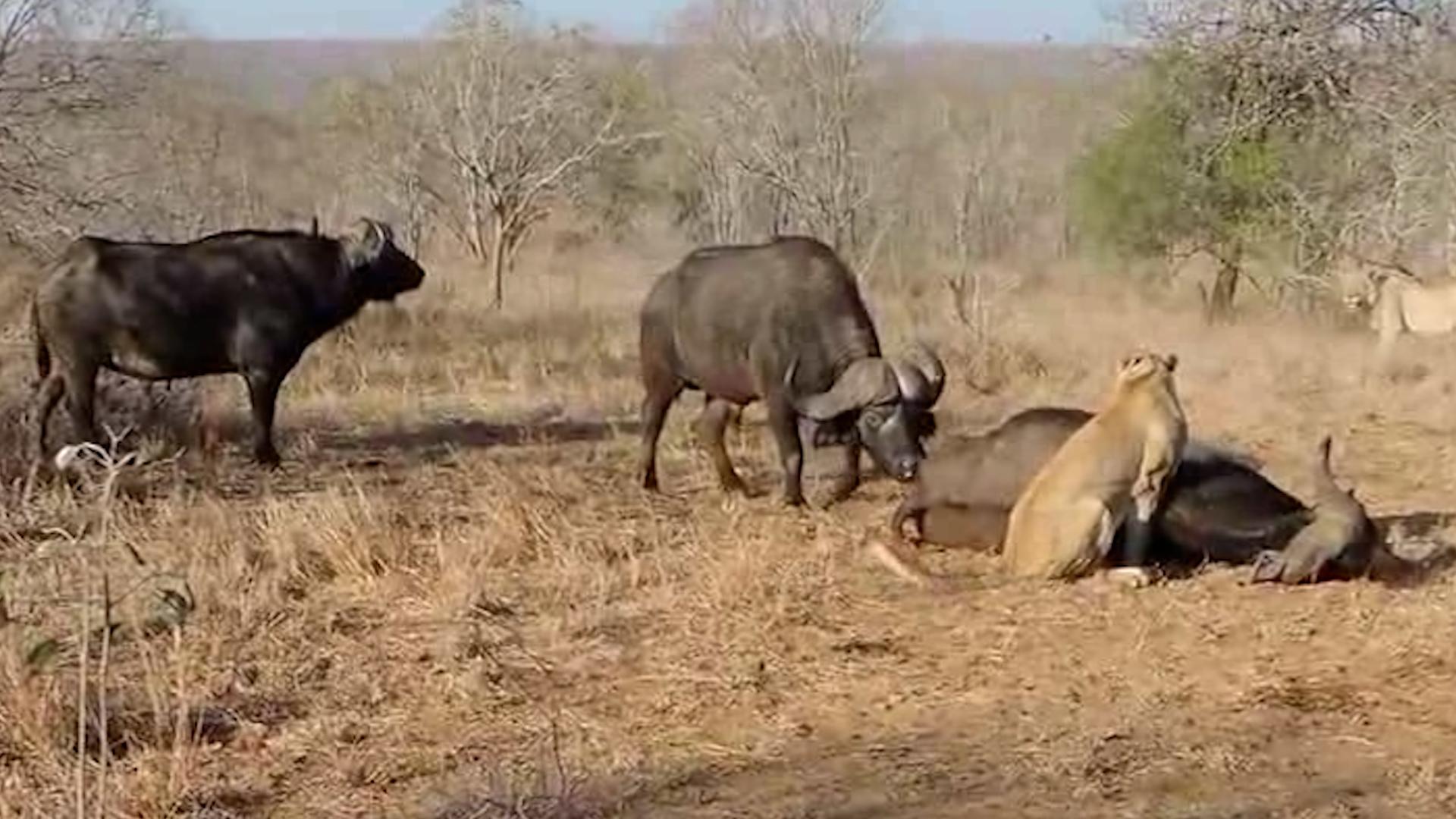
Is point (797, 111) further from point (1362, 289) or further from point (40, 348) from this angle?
point (40, 348)

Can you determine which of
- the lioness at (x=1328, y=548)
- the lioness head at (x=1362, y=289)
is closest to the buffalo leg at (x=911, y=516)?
the lioness at (x=1328, y=548)

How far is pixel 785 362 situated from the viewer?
12.8 m

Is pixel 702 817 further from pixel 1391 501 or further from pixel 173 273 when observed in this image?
pixel 173 273

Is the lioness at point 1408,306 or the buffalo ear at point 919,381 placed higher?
the buffalo ear at point 919,381

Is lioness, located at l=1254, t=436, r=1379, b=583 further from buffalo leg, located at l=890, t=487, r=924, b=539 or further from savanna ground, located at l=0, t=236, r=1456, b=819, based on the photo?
buffalo leg, located at l=890, t=487, r=924, b=539

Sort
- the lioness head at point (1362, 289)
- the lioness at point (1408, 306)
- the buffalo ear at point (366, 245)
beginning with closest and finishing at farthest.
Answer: the buffalo ear at point (366, 245) < the lioness head at point (1362, 289) < the lioness at point (1408, 306)

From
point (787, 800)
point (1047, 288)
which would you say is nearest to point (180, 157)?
point (1047, 288)

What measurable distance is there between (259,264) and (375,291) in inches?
42.5

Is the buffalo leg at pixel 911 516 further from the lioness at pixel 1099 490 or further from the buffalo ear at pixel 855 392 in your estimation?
the buffalo ear at pixel 855 392

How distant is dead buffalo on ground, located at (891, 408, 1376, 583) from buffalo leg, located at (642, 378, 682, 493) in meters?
2.51

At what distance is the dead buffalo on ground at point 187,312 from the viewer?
47.7ft

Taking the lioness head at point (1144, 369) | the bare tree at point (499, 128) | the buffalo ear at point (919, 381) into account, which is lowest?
the bare tree at point (499, 128)

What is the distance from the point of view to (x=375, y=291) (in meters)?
16.1

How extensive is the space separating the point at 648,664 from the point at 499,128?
27995 mm
